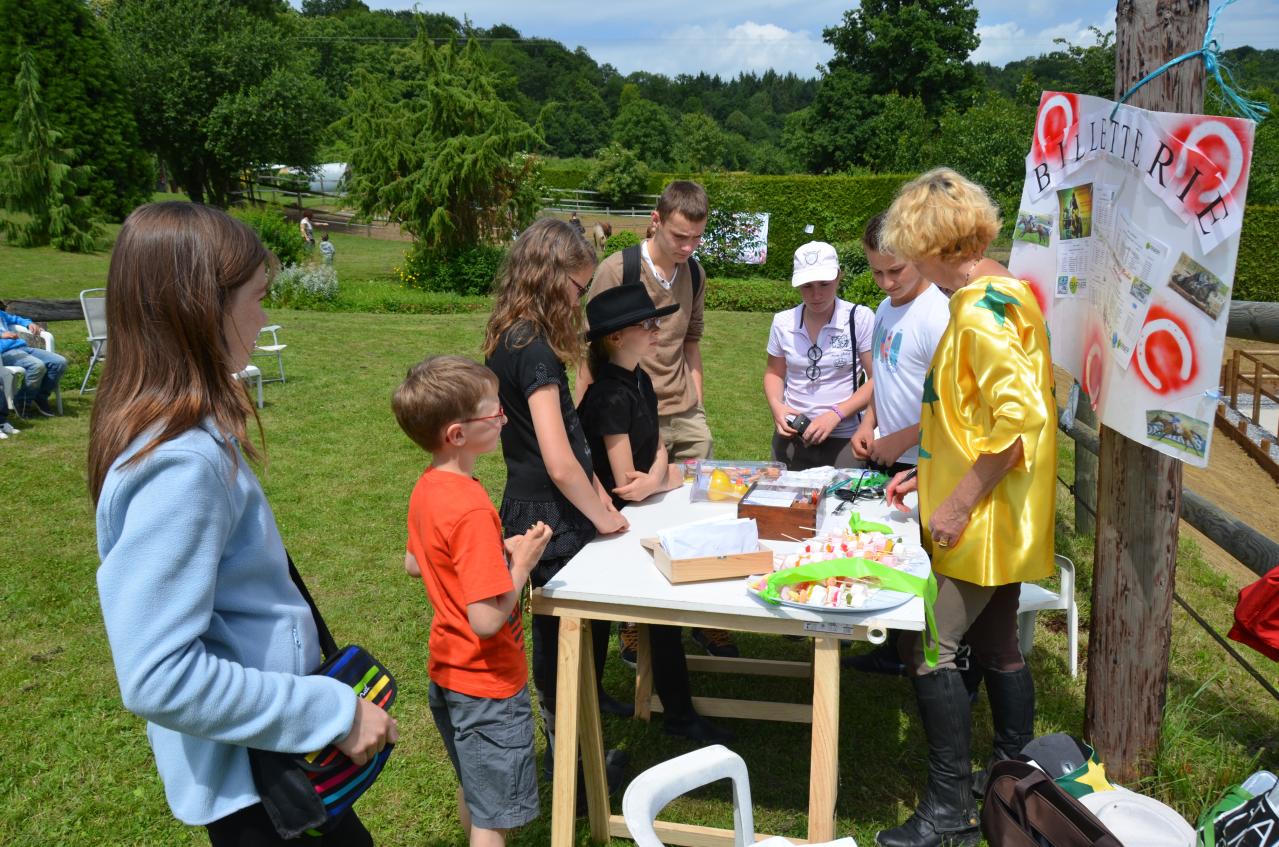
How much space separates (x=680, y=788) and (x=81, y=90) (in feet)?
88.4

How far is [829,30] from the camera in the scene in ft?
152

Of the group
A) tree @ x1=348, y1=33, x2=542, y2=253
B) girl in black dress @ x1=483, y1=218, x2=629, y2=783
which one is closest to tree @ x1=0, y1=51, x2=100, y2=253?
tree @ x1=348, y1=33, x2=542, y2=253

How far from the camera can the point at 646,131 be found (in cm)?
7156

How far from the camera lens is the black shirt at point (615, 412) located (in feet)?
9.77

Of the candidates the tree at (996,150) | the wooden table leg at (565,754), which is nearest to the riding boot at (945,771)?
the wooden table leg at (565,754)

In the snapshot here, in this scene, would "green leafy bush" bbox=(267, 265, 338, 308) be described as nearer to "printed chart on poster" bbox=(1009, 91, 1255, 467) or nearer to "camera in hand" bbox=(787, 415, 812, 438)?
"camera in hand" bbox=(787, 415, 812, 438)

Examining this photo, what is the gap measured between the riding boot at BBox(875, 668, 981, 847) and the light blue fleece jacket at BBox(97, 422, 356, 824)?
183 centimetres

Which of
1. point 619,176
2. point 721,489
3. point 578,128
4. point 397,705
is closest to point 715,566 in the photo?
point 721,489

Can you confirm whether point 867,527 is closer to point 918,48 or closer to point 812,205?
point 812,205

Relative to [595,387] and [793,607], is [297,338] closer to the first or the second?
[595,387]

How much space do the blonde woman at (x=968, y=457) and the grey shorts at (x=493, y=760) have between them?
116 cm

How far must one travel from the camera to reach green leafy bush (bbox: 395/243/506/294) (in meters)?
18.4

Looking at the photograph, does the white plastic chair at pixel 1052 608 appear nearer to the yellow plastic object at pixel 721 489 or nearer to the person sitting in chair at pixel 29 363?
the yellow plastic object at pixel 721 489

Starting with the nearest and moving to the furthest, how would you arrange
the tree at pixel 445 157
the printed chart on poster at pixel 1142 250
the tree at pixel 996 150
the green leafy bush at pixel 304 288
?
the printed chart on poster at pixel 1142 250
the green leafy bush at pixel 304 288
the tree at pixel 445 157
the tree at pixel 996 150
